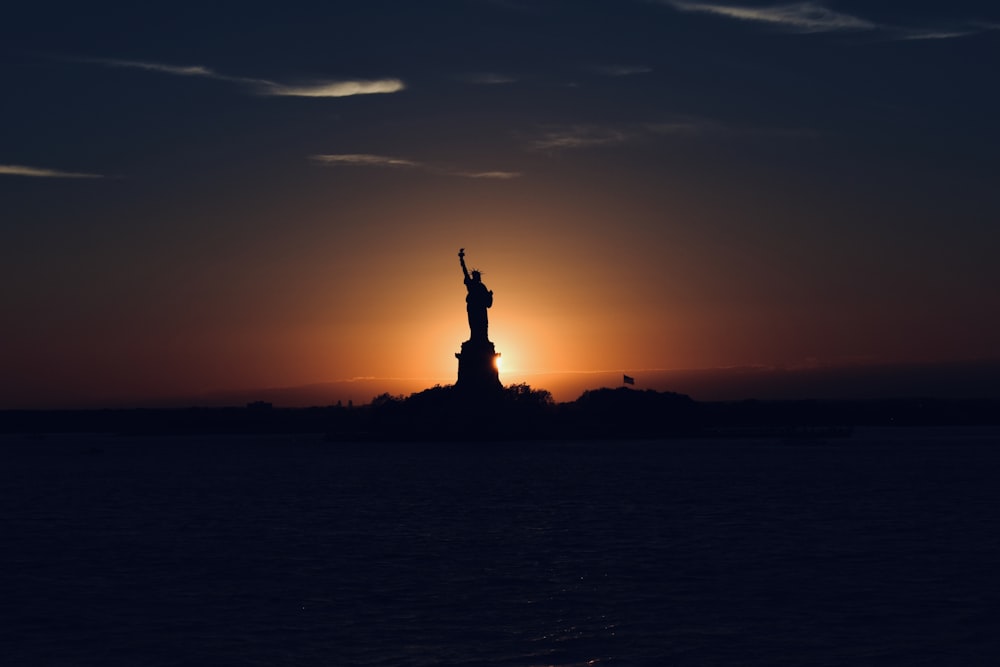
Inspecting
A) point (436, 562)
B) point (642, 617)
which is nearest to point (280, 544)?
point (436, 562)

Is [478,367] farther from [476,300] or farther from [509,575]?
[509,575]

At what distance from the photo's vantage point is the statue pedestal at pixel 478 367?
144 meters

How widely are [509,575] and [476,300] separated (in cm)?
9986

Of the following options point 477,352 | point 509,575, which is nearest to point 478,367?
point 477,352

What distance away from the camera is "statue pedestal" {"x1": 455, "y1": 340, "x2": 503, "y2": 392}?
143750mm

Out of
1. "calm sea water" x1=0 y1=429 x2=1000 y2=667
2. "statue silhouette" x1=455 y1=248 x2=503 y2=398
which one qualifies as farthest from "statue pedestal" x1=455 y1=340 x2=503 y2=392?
"calm sea water" x1=0 y1=429 x2=1000 y2=667

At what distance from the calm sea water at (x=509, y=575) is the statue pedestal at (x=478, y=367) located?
5663 centimetres

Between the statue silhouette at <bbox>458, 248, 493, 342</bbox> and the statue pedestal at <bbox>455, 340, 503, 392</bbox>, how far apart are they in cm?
256

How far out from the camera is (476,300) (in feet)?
457

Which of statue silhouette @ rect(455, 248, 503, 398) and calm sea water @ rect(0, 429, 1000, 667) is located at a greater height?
statue silhouette @ rect(455, 248, 503, 398)

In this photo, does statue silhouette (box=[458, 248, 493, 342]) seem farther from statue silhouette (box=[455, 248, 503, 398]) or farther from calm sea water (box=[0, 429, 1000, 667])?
calm sea water (box=[0, 429, 1000, 667])

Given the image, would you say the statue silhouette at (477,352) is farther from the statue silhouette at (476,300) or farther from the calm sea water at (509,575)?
the calm sea water at (509,575)

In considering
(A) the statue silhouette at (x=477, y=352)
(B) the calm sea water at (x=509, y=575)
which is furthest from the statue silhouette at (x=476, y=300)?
(B) the calm sea water at (x=509, y=575)

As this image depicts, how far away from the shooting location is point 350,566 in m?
43.1
